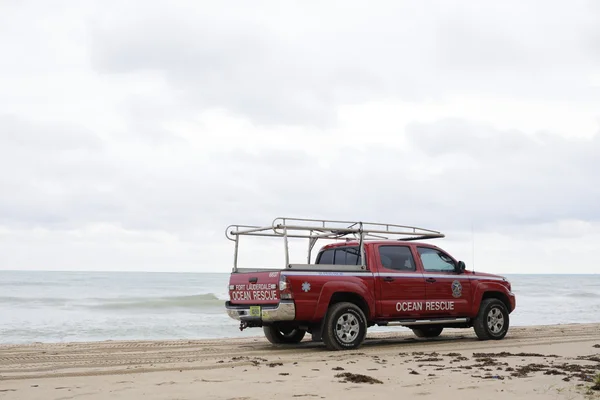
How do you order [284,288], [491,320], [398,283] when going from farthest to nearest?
[491,320], [398,283], [284,288]

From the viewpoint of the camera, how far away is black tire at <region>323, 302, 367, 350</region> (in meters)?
10.7

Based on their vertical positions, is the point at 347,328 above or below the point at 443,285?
below

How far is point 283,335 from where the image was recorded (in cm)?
1216

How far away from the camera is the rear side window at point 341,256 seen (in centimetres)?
1160

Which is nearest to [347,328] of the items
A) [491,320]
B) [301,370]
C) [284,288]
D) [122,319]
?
[284,288]

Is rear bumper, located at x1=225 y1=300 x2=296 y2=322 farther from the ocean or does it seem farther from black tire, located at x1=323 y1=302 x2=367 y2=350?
the ocean

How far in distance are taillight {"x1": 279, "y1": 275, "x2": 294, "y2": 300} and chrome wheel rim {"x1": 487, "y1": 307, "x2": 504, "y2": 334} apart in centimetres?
431

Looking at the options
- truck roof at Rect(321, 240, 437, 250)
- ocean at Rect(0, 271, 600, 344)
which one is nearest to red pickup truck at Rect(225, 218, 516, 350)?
truck roof at Rect(321, 240, 437, 250)

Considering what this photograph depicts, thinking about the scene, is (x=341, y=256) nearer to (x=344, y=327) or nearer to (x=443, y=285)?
(x=344, y=327)

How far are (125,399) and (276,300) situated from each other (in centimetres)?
402

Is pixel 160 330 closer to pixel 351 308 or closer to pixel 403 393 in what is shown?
pixel 351 308

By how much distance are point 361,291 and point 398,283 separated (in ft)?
2.71

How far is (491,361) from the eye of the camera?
29.2 ft

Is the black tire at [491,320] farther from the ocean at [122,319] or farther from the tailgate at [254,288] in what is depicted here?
the ocean at [122,319]
